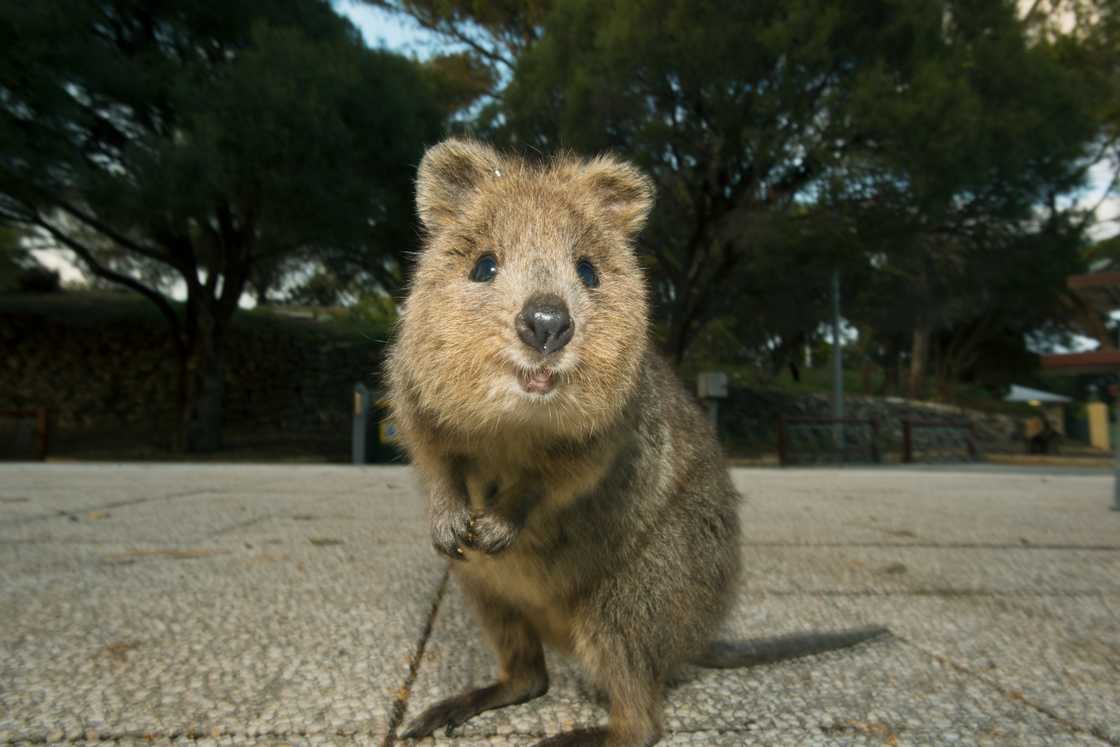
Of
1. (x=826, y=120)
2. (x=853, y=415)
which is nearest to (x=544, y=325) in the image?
A: (x=826, y=120)

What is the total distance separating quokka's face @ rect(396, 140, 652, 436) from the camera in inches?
59.8

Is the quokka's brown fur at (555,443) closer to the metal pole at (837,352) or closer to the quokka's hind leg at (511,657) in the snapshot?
the quokka's hind leg at (511,657)

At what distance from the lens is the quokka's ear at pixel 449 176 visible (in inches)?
79.3

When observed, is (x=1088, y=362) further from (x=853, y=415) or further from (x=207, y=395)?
(x=853, y=415)

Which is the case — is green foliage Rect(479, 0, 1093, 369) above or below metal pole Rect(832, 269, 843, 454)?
above

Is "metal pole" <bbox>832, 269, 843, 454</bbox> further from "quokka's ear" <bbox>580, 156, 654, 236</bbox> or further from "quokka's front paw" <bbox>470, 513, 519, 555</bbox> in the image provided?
"quokka's front paw" <bbox>470, 513, 519, 555</bbox>

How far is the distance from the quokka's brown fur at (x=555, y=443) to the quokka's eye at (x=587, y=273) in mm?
10

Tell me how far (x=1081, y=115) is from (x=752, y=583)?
15.2 metres

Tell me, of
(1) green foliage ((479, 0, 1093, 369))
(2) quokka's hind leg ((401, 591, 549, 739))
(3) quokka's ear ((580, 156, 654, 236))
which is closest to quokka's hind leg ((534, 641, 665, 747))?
(2) quokka's hind leg ((401, 591, 549, 739))

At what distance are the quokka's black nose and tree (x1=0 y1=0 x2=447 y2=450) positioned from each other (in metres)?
11.2

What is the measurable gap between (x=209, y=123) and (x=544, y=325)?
1249cm

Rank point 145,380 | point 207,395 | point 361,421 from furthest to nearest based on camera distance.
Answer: point 145,380, point 207,395, point 361,421

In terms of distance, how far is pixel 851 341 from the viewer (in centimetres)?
3725

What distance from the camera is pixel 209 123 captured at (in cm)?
1208
